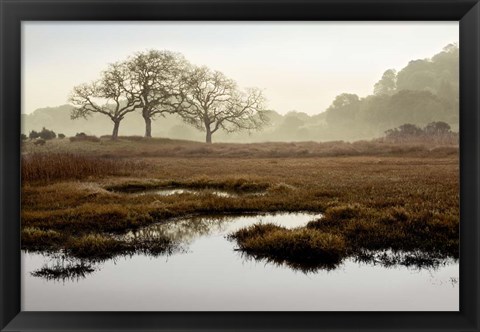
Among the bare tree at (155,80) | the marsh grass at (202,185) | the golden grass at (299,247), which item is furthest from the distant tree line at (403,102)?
the bare tree at (155,80)

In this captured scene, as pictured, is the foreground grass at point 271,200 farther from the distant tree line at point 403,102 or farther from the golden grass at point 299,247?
the distant tree line at point 403,102

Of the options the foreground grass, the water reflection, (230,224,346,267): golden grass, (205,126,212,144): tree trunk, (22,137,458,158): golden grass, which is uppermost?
(205,126,212,144): tree trunk

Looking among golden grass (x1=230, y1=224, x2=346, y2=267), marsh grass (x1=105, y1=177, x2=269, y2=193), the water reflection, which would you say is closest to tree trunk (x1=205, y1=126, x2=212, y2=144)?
marsh grass (x1=105, y1=177, x2=269, y2=193)

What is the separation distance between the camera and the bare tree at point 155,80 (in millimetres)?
3477

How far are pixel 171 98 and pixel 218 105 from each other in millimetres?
412

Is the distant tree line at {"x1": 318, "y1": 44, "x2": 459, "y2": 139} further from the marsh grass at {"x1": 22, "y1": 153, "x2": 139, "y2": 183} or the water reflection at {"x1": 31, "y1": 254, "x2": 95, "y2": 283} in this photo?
the water reflection at {"x1": 31, "y1": 254, "x2": 95, "y2": 283}

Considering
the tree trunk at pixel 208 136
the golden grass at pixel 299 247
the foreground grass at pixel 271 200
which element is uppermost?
Answer: the tree trunk at pixel 208 136

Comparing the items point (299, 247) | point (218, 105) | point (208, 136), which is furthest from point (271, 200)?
point (218, 105)

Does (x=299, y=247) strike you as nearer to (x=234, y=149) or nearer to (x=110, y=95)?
(x=234, y=149)

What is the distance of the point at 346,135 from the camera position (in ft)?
11.3

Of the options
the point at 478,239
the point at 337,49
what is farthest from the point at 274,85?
the point at 478,239

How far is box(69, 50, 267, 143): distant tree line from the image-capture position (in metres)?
3.47

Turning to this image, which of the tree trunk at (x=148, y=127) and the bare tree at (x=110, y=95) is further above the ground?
the bare tree at (x=110, y=95)

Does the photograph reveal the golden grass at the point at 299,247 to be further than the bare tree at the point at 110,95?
No
